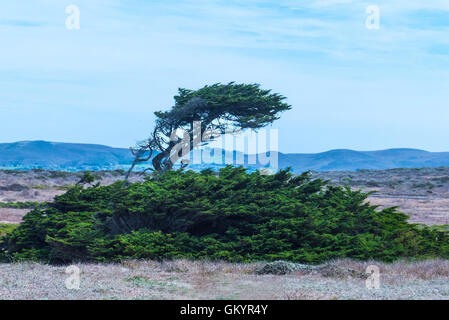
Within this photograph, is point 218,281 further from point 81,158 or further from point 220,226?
point 81,158

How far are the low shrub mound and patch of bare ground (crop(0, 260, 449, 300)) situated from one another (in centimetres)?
100

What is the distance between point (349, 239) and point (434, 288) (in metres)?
4.07

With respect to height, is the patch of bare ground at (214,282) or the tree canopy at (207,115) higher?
the tree canopy at (207,115)

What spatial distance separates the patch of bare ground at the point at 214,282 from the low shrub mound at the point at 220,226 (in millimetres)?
1003

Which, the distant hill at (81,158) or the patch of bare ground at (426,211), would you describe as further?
the distant hill at (81,158)

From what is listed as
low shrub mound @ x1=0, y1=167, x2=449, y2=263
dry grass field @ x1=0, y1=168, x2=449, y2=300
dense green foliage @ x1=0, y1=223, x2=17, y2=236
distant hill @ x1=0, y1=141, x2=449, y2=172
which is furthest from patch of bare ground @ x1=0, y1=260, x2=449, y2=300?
distant hill @ x1=0, y1=141, x2=449, y2=172

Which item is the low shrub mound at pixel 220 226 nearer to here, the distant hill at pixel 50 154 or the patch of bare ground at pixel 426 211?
the patch of bare ground at pixel 426 211

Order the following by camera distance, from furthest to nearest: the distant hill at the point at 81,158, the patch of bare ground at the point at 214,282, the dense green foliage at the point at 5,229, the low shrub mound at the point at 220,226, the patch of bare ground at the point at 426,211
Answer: the distant hill at the point at 81,158, the patch of bare ground at the point at 426,211, the dense green foliage at the point at 5,229, the low shrub mound at the point at 220,226, the patch of bare ground at the point at 214,282

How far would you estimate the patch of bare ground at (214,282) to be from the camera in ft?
28.5

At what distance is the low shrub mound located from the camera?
43.1 feet

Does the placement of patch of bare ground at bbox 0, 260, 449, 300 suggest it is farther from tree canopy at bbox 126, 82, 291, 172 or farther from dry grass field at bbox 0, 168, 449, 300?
tree canopy at bbox 126, 82, 291, 172

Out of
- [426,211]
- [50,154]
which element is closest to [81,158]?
[50,154]

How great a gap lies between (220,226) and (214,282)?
464cm

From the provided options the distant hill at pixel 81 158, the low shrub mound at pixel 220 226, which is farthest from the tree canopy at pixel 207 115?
the distant hill at pixel 81 158
